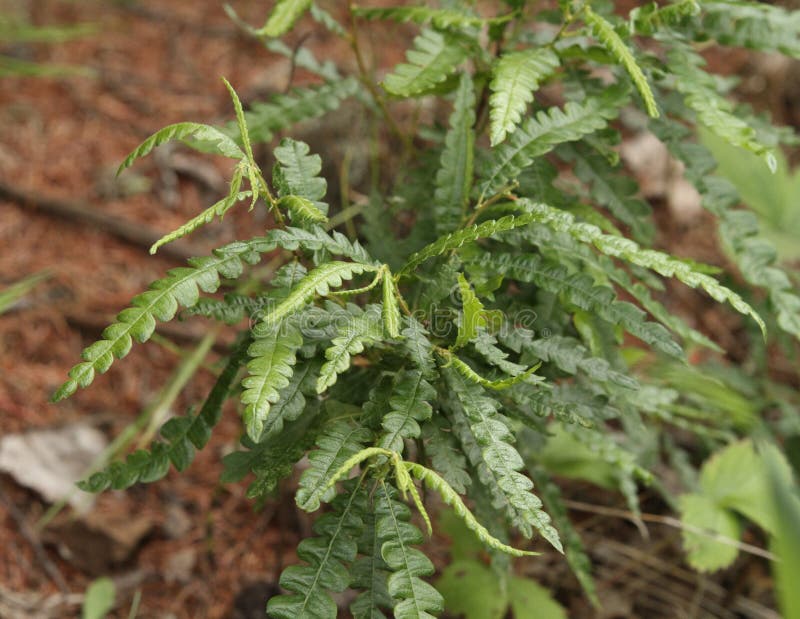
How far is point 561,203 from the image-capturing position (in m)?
1.79

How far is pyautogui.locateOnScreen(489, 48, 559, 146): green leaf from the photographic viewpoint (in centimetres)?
148

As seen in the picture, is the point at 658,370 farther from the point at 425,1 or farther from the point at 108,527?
the point at 108,527

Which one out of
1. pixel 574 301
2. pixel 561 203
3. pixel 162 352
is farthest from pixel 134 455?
pixel 162 352

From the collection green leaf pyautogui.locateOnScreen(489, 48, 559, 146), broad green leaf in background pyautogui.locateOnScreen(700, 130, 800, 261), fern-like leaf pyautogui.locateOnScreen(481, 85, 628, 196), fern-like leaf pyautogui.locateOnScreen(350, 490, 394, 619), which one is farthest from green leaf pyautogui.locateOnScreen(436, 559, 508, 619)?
broad green leaf in background pyautogui.locateOnScreen(700, 130, 800, 261)

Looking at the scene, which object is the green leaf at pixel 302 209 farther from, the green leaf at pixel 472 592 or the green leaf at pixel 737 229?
the green leaf at pixel 472 592

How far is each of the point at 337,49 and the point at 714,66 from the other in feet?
6.76

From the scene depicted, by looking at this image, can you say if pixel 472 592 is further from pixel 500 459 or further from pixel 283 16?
pixel 283 16

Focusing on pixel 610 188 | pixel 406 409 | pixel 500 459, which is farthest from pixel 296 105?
pixel 500 459

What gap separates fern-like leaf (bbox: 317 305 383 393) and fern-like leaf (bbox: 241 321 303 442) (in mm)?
72

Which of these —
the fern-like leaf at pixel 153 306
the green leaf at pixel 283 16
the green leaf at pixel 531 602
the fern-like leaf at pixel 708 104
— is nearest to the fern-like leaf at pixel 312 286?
the fern-like leaf at pixel 153 306

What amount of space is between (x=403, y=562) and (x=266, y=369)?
42 cm

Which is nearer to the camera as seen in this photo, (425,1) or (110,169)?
(425,1)

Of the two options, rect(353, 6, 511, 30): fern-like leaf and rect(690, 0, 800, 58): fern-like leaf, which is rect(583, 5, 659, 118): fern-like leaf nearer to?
rect(353, 6, 511, 30): fern-like leaf

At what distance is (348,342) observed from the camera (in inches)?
52.5
